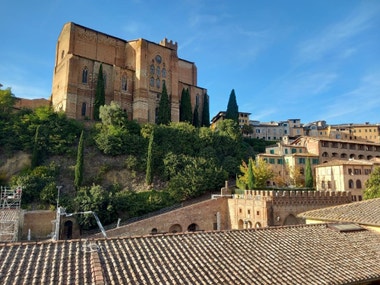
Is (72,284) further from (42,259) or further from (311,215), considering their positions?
(311,215)

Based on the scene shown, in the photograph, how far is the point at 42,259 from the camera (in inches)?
320

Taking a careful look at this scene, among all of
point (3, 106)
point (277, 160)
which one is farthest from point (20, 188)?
point (277, 160)

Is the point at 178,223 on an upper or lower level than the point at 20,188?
lower

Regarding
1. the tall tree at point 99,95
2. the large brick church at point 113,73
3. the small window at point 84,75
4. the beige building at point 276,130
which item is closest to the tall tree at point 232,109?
the large brick church at point 113,73

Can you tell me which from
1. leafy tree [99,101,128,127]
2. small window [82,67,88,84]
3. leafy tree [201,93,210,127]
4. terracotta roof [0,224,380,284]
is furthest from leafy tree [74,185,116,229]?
leafy tree [201,93,210,127]

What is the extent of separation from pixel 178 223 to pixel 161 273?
2372cm

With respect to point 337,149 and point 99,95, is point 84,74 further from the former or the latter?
point 337,149

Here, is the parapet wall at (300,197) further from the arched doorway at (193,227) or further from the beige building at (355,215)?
A: the beige building at (355,215)

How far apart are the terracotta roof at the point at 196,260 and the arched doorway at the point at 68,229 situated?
2350cm

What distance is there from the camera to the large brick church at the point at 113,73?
48.1 metres

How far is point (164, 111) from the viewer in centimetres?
5225

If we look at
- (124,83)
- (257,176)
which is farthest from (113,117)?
(257,176)

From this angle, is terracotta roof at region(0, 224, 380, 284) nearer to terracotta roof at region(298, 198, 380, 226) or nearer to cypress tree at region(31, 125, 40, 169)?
terracotta roof at region(298, 198, 380, 226)

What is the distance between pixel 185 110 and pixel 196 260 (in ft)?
161
